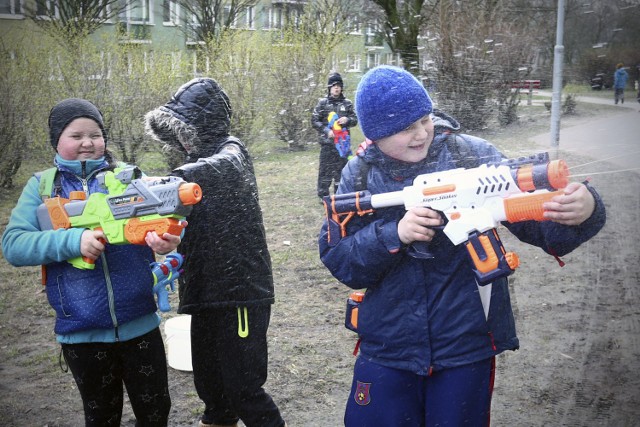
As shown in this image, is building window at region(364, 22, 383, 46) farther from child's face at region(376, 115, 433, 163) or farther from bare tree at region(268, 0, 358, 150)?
child's face at region(376, 115, 433, 163)

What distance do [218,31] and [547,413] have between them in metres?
6.86

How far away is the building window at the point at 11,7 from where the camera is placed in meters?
7.74

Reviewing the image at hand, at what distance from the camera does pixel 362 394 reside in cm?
198

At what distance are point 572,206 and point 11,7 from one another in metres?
8.20

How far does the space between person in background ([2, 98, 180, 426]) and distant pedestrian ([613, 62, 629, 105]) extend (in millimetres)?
3394

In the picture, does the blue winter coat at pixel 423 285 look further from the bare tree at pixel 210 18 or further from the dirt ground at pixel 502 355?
the bare tree at pixel 210 18

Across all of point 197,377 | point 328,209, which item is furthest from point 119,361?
point 328,209

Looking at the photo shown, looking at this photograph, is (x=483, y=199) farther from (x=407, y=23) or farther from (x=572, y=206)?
(x=407, y=23)

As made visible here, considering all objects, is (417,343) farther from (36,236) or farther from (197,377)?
(36,236)

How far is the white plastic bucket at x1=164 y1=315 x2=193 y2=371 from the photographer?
349 cm

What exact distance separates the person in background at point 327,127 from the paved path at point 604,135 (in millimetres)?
2610

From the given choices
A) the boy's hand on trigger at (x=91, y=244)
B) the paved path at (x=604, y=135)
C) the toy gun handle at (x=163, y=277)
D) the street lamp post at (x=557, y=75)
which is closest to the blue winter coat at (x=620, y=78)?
the paved path at (x=604, y=135)

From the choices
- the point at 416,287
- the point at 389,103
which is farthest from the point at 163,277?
the point at 389,103

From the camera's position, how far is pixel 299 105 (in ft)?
33.9
